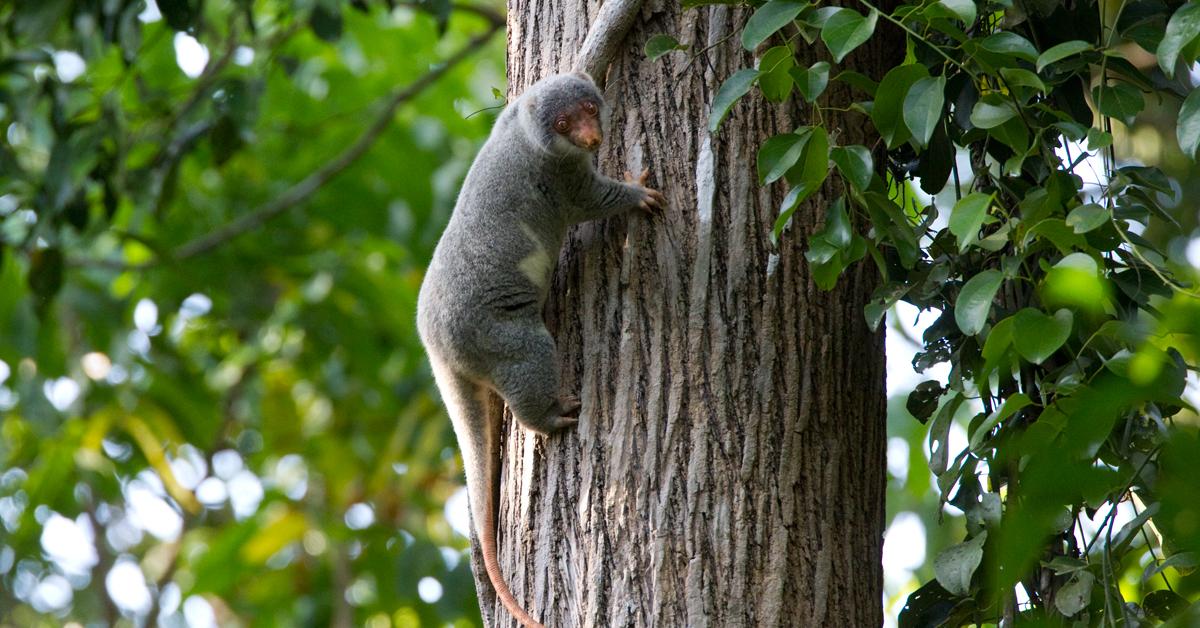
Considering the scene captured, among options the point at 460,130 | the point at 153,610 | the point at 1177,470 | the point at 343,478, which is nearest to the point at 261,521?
the point at 343,478

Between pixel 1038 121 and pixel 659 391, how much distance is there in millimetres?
1229

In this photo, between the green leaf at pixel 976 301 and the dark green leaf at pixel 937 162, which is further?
the dark green leaf at pixel 937 162

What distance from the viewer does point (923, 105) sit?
113 inches

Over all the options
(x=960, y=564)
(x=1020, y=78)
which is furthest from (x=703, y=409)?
(x=1020, y=78)

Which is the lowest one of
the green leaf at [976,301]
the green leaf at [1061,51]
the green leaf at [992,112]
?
the green leaf at [976,301]

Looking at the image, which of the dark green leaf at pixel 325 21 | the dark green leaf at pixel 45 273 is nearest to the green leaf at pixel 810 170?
the dark green leaf at pixel 325 21

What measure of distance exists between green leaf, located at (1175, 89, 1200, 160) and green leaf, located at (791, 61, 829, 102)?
815 mm

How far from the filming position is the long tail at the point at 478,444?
3555 millimetres

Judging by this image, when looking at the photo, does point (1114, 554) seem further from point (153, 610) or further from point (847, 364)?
point (153, 610)

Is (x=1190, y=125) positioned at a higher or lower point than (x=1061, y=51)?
lower

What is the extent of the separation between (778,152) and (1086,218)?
739mm

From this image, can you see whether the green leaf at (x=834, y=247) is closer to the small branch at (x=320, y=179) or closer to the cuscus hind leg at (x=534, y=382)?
the cuscus hind leg at (x=534, y=382)

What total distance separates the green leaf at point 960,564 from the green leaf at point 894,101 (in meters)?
1.06

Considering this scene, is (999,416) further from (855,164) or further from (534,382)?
(534,382)
